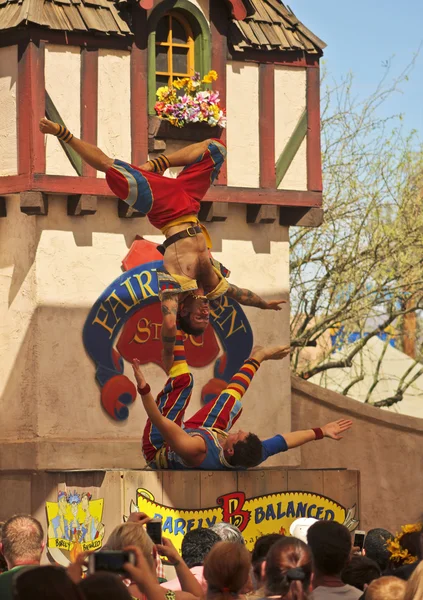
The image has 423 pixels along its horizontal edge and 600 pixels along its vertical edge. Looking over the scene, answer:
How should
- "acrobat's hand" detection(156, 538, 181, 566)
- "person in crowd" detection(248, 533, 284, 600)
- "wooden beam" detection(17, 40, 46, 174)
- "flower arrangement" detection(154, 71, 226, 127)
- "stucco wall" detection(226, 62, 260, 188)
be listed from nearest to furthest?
"acrobat's hand" detection(156, 538, 181, 566), "person in crowd" detection(248, 533, 284, 600), "wooden beam" detection(17, 40, 46, 174), "flower arrangement" detection(154, 71, 226, 127), "stucco wall" detection(226, 62, 260, 188)

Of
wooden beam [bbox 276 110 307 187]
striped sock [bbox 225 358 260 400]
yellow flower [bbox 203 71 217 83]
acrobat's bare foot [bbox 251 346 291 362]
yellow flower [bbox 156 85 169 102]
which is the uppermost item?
yellow flower [bbox 203 71 217 83]

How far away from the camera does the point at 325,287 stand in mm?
20859

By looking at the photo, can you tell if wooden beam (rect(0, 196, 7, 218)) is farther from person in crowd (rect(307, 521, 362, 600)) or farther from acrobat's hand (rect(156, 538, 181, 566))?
acrobat's hand (rect(156, 538, 181, 566))

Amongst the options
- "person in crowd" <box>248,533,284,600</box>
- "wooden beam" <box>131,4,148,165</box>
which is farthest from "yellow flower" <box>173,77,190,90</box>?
"person in crowd" <box>248,533,284,600</box>

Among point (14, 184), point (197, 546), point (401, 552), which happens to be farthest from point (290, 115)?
point (197, 546)

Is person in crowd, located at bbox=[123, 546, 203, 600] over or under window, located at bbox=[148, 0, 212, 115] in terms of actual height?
under

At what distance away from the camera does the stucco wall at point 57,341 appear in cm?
1421

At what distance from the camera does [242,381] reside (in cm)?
1348

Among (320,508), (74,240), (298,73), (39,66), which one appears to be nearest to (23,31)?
(39,66)

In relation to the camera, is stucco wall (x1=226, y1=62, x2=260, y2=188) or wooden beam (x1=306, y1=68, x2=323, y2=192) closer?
stucco wall (x1=226, y1=62, x2=260, y2=188)

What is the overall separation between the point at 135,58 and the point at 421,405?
1428 centimetres

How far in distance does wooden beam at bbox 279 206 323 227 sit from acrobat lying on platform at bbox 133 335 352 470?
2903mm

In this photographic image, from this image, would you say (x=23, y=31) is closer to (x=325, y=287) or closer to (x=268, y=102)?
(x=268, y=102)

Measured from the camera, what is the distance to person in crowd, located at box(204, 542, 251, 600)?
20.8 ft
